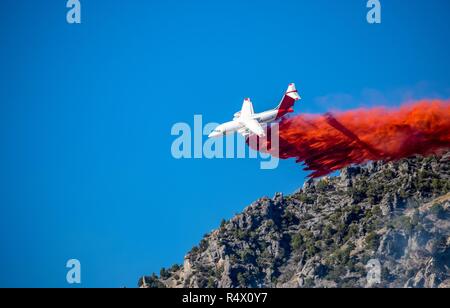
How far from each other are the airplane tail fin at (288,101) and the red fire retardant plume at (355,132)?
3.57m

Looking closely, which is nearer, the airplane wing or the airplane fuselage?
the airplane wing

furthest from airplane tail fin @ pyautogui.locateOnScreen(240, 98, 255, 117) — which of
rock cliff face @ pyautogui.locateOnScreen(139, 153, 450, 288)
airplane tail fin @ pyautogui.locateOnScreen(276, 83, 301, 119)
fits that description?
rock cliff face @ pyautogui.locateOnScreen(139, 153, 450, 288)

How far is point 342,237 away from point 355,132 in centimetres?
1413

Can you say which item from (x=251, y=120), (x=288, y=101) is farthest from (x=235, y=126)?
(x=288, y=101)

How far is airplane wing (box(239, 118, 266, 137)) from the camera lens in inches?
6220

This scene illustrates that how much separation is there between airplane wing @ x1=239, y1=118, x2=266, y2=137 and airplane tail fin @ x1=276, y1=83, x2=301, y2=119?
400 centimetres

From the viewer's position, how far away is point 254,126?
520 ft

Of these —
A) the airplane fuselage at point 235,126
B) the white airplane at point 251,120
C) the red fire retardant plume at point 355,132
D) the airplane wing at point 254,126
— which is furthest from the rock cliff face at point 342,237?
the airplane fuselage at point 235,126

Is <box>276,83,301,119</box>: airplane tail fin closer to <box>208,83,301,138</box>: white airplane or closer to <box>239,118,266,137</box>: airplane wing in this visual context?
<box>208,83,301,138</box>: white airplane
